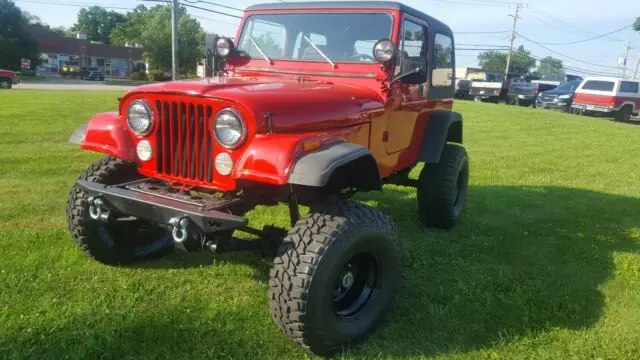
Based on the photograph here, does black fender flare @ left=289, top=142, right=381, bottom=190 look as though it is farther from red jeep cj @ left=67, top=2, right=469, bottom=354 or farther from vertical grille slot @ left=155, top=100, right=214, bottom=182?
vertical grille slot @ left=155, top=100, right=214, bottom=182

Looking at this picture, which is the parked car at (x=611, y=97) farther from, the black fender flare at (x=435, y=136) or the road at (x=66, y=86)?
the road at (x=66, y=86)

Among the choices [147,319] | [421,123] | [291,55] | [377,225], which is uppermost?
[291,55]

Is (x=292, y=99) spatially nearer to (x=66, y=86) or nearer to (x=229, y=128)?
(x=229, y=128)

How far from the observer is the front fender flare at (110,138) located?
3.17m

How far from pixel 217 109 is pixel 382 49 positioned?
53.4 inches

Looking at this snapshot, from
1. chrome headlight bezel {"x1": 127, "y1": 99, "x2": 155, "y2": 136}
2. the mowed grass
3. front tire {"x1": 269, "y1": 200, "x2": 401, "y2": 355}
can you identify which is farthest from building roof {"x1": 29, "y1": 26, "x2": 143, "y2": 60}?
front tire {"x1": 269, "y1": 200, "x2": 401, "y2": 355}

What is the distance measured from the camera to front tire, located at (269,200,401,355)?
8.63ft

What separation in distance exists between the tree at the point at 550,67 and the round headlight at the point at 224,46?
Answer: 110 m

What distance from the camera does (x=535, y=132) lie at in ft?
47.0

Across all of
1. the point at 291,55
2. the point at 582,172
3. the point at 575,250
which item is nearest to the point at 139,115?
the point at 291,55

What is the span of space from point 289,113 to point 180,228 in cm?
88

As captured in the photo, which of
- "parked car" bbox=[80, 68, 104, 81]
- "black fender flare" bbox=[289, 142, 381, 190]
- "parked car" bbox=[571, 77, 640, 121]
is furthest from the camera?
"parked car" bbox=[80, 68, 104, 81]

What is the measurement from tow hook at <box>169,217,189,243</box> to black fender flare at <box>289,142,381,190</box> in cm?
57

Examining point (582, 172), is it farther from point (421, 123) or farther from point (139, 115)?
point (139, 115)
